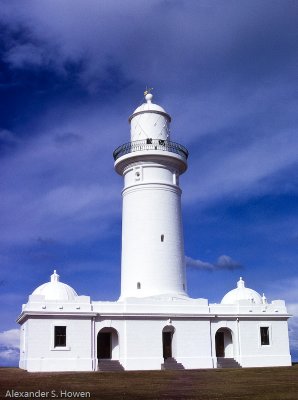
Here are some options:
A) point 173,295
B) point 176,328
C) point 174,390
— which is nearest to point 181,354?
point 176,328

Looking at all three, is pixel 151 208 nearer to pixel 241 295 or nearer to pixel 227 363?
pixel 241 295

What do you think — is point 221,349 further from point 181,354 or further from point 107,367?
point 107,367

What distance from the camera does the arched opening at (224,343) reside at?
114 ft

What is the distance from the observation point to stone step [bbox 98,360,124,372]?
3048 centimetres

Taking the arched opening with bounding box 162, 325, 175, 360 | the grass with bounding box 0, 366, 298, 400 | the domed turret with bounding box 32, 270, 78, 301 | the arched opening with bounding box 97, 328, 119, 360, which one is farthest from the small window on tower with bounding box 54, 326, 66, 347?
the arched opening with bounding box 162, 325, 175, 360

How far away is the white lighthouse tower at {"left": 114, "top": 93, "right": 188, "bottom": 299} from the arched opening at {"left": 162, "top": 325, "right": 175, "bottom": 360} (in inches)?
89.4

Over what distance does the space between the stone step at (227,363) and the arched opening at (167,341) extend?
3066mm

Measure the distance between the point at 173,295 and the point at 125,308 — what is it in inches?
151

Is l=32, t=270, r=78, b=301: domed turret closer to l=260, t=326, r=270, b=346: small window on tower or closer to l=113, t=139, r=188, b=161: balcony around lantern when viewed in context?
l=113, t=139, r=188, b=161: balcony around lantern

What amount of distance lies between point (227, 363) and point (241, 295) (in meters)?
6.10

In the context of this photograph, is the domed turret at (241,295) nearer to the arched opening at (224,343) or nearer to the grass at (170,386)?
the arched opening at (224,343)

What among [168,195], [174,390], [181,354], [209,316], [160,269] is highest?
[168,195]

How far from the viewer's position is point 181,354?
106ft

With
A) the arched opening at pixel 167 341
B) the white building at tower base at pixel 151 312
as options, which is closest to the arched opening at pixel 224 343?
the white building at tower base at pixel 151 312
